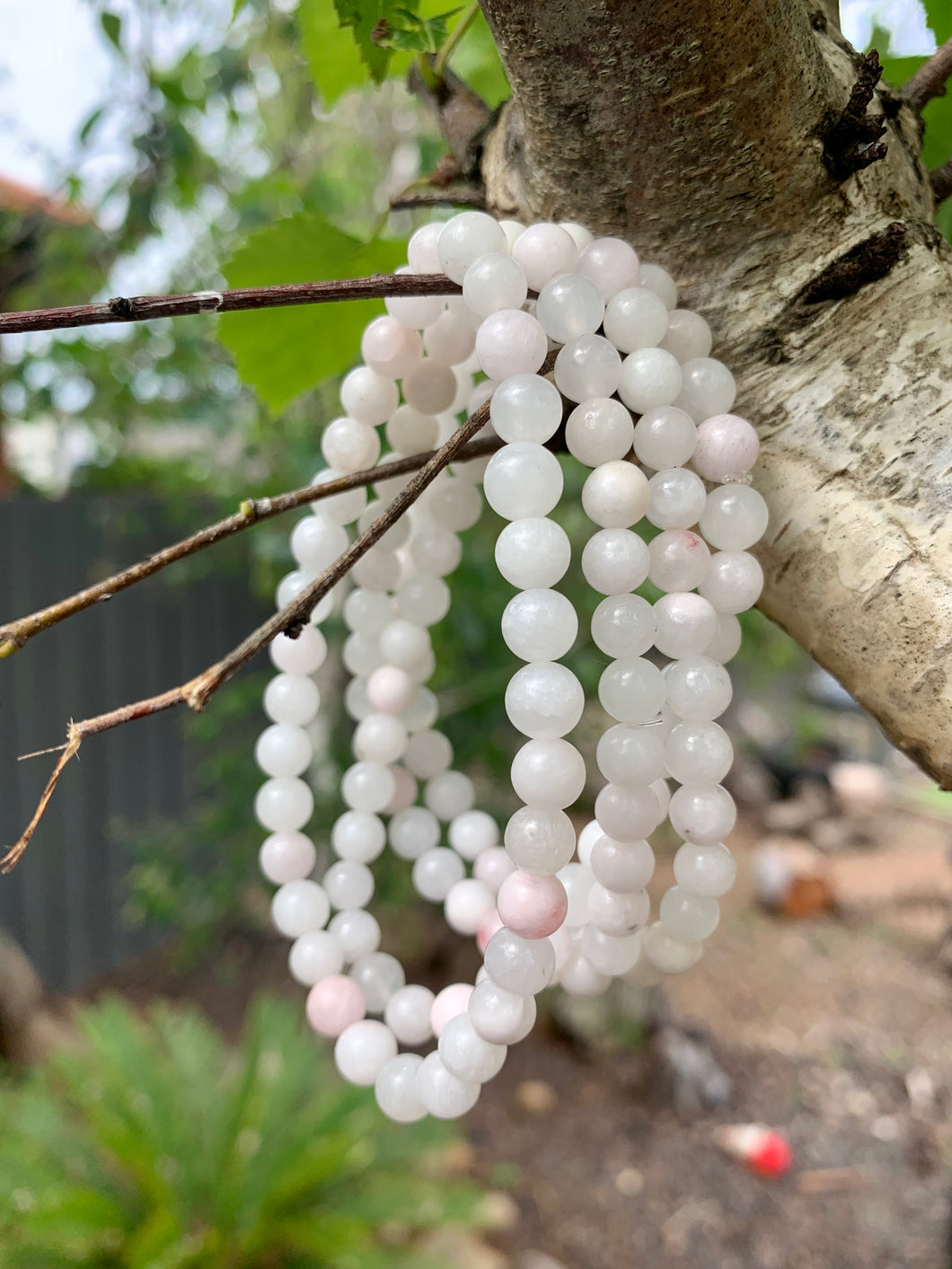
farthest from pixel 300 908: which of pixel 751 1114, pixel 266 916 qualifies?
pixel 266 916

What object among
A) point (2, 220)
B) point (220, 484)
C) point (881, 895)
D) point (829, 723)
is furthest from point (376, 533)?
point (829, 723)

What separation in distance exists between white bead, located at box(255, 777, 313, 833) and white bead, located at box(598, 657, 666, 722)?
19 cm

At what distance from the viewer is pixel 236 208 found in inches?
70.1

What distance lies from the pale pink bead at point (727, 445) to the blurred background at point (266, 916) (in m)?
0.23

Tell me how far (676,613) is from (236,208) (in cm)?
176

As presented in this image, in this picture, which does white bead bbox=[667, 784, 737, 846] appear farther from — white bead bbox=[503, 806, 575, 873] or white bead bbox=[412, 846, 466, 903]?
white bead bbox=[412, 846, 466, 903]

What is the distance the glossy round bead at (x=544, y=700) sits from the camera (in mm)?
315

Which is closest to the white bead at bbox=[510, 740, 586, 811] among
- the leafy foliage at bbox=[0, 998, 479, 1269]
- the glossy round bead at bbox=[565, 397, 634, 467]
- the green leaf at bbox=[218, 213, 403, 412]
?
the glossy round bead at bbox=[565, 397, 634, 467]

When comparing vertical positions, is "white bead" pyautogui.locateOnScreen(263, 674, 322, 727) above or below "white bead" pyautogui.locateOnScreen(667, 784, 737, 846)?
above

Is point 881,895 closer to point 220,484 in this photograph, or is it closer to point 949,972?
point 949,972

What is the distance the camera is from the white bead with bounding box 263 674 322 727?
45 centimetres

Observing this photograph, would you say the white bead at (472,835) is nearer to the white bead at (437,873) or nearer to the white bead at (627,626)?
the white bead at (437,873)

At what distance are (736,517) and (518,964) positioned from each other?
0.18 m

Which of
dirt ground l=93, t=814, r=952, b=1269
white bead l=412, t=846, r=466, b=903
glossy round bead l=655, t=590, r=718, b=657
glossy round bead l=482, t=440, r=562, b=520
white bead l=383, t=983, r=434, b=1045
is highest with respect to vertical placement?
glossy round bead l=482, t=440, r=562, b=520
